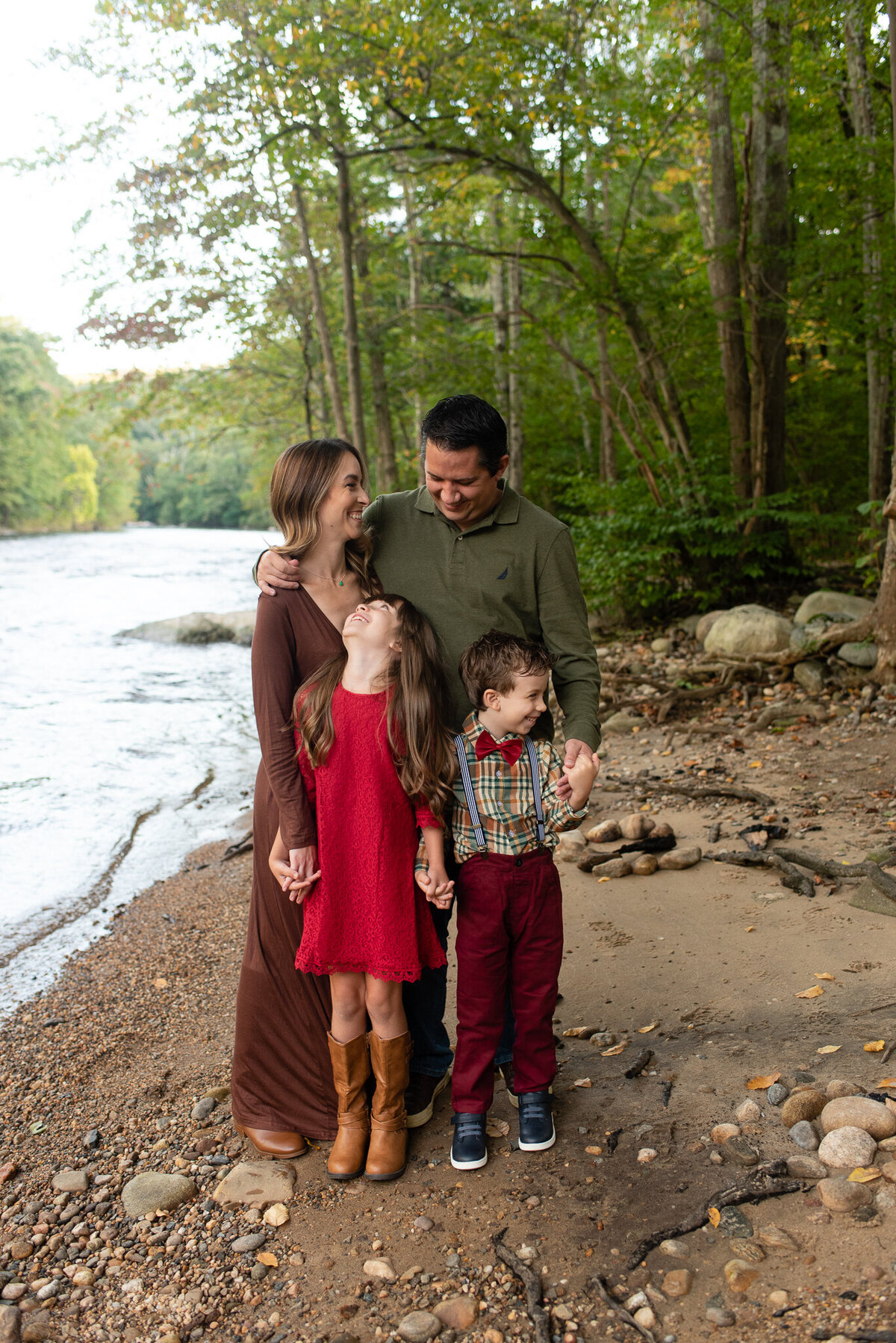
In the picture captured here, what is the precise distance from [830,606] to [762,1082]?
22.2ft

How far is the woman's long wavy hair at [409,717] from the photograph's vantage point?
103 inches

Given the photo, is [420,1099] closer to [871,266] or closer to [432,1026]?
[432,1026]

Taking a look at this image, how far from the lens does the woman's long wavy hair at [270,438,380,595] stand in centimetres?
264

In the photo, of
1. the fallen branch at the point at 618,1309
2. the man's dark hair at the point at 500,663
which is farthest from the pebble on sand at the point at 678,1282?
the man's dark hair at the point at 500,663

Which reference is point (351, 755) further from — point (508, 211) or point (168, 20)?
point (508, 211)

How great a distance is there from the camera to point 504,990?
9.17 feet

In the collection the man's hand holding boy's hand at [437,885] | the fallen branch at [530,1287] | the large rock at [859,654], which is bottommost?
the fallen branch at [530,1287]

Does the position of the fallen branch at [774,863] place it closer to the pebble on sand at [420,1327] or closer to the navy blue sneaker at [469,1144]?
the navy blue sneaker at [469,1144]

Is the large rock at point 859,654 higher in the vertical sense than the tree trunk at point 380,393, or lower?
lower

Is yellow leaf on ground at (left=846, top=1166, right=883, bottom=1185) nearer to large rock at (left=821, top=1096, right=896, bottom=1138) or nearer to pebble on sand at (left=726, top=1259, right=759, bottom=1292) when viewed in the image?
large rock at (left=821, top=1096, right=896, bottom=1138)

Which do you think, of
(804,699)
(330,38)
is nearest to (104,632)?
(330,38)

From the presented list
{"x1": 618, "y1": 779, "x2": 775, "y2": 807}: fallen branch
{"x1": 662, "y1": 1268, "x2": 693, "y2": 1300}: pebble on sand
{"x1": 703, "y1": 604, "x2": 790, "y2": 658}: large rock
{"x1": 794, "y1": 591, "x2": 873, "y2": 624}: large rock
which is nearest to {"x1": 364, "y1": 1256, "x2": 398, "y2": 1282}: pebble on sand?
{"x1": 662, "y1": 1268, "x2": 693, "y2": 1300}: pebble on sand

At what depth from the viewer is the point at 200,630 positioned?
62.9 ft

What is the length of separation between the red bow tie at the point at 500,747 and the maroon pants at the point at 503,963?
0.95 feet
